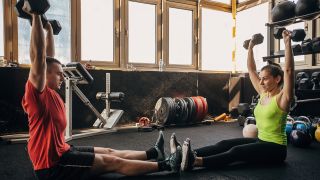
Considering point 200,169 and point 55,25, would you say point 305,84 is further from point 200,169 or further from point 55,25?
point 55,25

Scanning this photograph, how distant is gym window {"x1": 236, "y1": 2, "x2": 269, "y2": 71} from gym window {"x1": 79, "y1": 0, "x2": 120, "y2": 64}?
2.75 m

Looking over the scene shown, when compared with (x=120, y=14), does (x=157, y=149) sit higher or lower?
lower

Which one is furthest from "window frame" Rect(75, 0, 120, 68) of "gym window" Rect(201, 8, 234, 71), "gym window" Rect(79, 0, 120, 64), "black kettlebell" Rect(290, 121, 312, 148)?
"black kettlebell" Rect(290, 121, 312, 148)

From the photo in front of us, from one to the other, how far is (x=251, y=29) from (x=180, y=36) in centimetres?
151

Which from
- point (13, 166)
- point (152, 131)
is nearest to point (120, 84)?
point (152, 131)

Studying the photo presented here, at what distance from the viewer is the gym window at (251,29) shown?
5445 millimetres

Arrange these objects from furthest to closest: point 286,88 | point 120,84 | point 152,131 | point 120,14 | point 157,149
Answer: point 120,14, point 120,84, point 152,131, point 157,149, point 286,88

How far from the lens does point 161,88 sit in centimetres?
486

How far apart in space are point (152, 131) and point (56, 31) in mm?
2490

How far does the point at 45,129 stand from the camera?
1.42 metres

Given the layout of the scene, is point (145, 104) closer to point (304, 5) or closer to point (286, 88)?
point (304, 5)

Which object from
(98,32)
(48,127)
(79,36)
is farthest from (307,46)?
(79,36)

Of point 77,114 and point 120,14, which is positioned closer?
point 77,114

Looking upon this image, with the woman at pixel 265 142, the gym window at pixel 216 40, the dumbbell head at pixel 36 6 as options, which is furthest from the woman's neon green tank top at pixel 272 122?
the gym window at pixel 216 40
